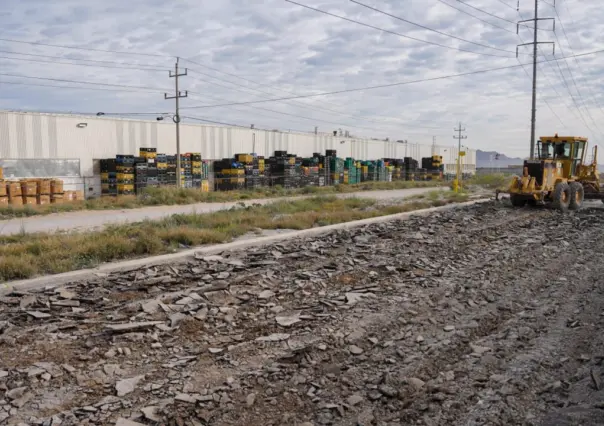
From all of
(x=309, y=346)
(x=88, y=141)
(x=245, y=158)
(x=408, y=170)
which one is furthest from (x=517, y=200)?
(x=408, y=170)

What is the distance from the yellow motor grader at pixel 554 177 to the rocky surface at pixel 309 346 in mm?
12030

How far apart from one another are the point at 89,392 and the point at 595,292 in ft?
24.3

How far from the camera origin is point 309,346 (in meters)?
5.98

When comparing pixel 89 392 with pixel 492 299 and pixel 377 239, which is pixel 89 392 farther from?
pixel 377 239

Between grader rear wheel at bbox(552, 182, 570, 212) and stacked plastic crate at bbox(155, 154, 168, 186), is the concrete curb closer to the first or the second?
grader rear wheel at bbox(552, 182, 570, 212)

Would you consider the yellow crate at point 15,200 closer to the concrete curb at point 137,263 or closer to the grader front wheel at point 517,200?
the concrete curb at point 137,263

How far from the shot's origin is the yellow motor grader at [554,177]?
21.8 meters

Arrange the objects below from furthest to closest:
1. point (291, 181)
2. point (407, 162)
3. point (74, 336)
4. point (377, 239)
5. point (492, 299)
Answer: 1. point (407, 162)
2. point (291, 181)
3. point (377, 239)
4. point (492, 299)
5. point (74, 336)

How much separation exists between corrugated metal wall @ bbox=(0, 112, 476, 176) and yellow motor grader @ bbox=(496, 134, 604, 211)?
26751 mm

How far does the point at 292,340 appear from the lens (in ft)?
20.5

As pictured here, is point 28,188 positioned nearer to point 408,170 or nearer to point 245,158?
point 245,158

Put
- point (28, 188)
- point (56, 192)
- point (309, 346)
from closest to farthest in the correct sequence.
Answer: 1. point (309, 346)
2. point (28, 188)
3. point (56, 192)

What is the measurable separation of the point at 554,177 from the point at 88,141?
93.4 ft

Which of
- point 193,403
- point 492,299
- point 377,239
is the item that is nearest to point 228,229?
point 377,239
